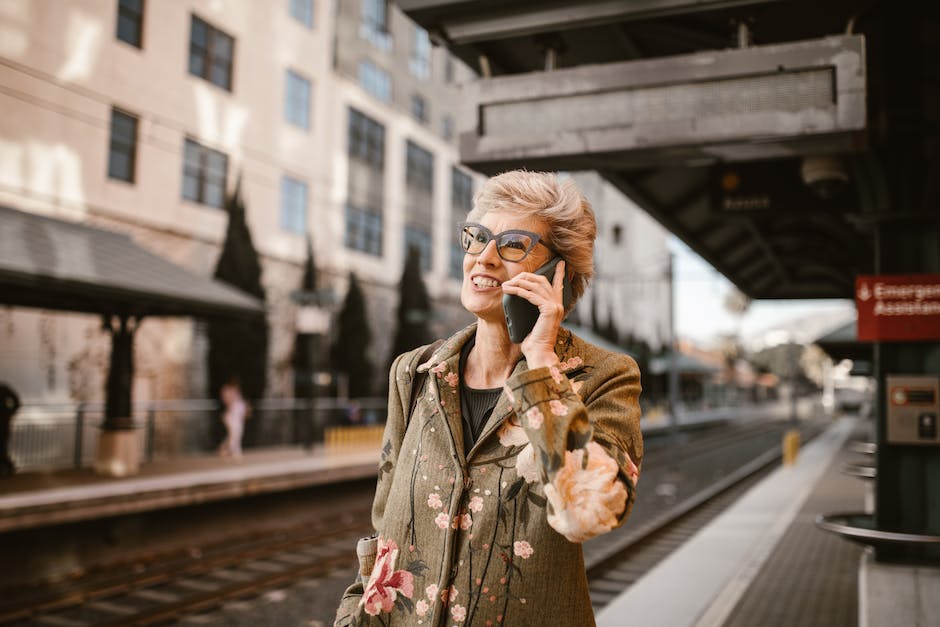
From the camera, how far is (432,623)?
1.90 m

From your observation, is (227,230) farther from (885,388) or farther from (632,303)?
(632,303)

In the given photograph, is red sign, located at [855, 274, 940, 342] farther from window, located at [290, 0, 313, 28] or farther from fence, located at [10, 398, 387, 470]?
window, located at [290, 0, 313, 28]

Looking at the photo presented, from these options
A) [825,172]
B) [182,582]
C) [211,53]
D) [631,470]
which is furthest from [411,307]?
[631,470]

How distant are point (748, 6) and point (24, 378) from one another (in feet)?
51.3

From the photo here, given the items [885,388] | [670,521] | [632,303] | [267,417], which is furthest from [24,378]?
[632,303]

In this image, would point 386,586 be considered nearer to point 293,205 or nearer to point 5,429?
point 5,429

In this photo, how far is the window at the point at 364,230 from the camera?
27.0m

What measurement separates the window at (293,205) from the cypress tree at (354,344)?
255cm

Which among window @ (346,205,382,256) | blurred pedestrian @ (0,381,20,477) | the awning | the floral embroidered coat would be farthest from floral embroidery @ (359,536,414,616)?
window @ (346,205,382,256)

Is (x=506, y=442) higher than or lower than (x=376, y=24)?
lower

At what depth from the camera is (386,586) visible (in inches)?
79.8

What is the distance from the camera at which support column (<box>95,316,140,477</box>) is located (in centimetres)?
1347

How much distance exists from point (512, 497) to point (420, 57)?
32002 millimetres

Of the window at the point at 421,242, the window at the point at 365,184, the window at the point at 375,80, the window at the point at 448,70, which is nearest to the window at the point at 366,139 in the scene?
the window at the point at 365,184
